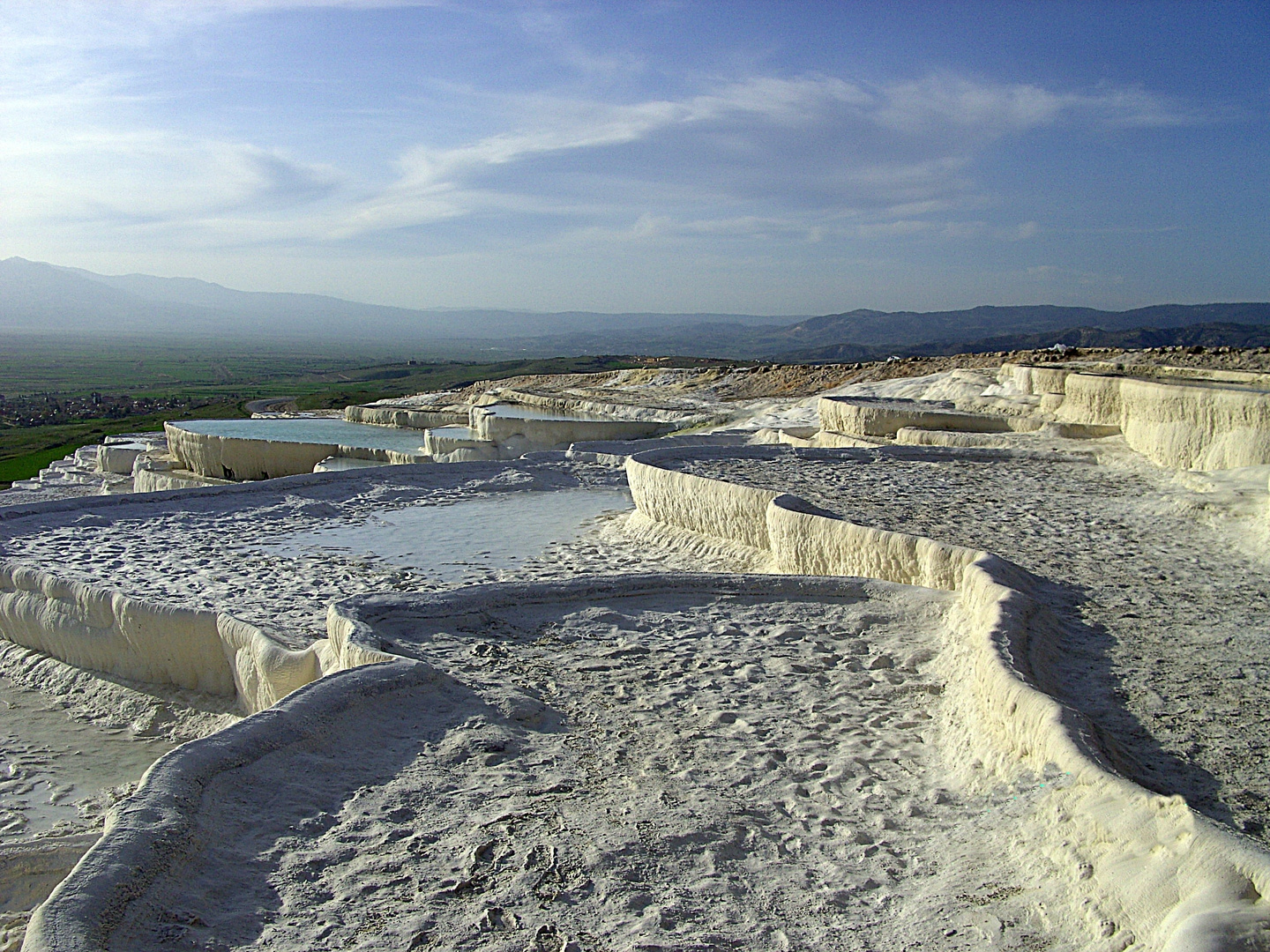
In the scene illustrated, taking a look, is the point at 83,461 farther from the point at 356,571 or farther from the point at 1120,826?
the point at 1120,826

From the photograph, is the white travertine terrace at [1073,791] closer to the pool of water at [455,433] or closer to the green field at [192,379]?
the pool of water at [455,433]

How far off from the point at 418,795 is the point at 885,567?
11.0 feet

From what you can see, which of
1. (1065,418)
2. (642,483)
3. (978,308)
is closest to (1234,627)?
(642,483)

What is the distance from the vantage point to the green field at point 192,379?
32.1 m

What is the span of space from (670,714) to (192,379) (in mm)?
72948

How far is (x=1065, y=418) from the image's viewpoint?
1037 centimetres

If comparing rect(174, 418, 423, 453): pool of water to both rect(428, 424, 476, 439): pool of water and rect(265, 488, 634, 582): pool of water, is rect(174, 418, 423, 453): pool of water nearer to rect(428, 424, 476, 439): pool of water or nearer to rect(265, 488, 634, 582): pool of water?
rect(428, 424, 476, 439): pool of water

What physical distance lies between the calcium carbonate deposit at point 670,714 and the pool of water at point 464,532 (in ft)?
0.16

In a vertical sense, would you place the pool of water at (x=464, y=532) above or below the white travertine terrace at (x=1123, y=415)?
below

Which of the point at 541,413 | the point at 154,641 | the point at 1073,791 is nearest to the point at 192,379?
the point at 541,413

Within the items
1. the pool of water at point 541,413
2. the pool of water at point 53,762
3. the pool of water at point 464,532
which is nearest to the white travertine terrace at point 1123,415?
the pool of water at point 464,532

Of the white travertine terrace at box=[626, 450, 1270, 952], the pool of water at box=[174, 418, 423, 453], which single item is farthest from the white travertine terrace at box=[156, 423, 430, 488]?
the white travertine terrace at box=[626, 450, 1270, 952]

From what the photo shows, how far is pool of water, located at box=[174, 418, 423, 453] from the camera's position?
57.1ft

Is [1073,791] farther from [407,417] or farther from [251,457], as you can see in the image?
[407,417]
